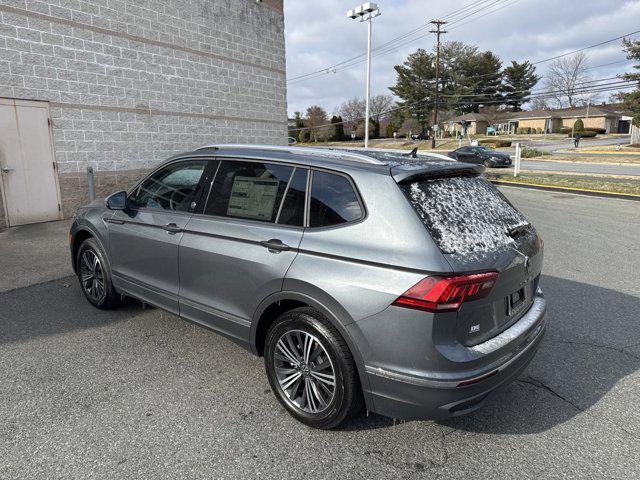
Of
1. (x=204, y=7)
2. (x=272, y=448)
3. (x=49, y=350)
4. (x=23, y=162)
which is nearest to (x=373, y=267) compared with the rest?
(x=272, y=448)

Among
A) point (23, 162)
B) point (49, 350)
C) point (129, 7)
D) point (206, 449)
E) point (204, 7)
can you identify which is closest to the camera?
point (206, 449)

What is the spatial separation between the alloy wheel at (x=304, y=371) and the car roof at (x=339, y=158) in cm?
108

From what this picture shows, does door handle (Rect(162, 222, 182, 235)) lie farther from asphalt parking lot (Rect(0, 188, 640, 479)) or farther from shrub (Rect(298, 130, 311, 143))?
shrub (Rect(298, 130, 311, 143))

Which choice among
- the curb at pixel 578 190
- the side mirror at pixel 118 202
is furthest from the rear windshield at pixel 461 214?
the curb at pixel 578 190

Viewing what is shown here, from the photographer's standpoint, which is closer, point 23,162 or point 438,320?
point 438,320

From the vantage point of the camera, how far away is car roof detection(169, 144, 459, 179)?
2.74m

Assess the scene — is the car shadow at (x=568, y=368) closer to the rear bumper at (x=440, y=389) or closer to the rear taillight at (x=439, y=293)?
the rear bumper at (x=440, y=389)

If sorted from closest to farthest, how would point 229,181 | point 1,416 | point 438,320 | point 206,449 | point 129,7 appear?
point 438,320, point 206,449, point 1,416, point 229,181, point 129,7

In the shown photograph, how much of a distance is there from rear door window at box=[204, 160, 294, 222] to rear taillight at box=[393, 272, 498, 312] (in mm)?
1112

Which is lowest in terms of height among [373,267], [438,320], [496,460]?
[496,460]

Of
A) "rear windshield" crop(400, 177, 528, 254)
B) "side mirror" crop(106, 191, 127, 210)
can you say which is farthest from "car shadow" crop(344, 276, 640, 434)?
"side mirror" crop(106, 191, 127, 210)

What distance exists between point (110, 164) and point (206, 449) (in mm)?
9412

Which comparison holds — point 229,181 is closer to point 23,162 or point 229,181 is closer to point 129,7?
point 23,162

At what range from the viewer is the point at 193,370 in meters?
3.48
